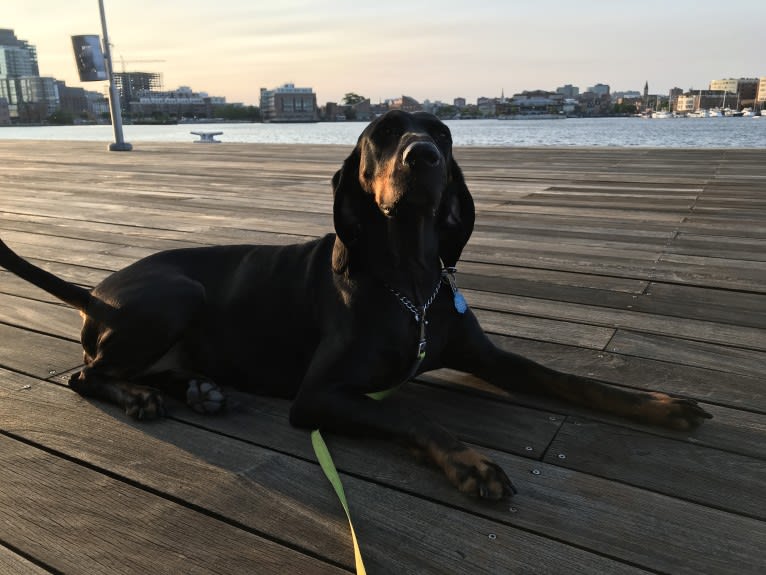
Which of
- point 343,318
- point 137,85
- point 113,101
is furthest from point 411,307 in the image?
point 137,85

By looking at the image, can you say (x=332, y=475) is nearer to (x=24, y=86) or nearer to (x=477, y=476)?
(x=477, y=476)

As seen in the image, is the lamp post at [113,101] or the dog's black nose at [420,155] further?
the lamp post at [113,101]

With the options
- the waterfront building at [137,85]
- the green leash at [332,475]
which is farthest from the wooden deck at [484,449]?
the waterfront building at [137,85]

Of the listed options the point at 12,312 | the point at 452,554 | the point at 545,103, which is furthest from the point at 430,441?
the point at 545,103

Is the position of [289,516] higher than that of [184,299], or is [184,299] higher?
[184,299]

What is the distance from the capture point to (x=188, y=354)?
2.37 meters

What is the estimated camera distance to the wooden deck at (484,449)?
1371 millimetres

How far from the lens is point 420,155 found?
1.86 metres

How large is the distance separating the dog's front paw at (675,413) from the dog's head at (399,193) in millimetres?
815

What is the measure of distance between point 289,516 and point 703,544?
0.93 meters

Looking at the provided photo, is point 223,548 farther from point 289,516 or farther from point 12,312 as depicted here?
point 12,312

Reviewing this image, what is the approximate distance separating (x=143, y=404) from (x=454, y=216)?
1212 millimetres

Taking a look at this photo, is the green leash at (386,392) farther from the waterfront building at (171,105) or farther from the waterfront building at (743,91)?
the waterfront building at (743,91)

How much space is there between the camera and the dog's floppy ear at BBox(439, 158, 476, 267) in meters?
2.16
